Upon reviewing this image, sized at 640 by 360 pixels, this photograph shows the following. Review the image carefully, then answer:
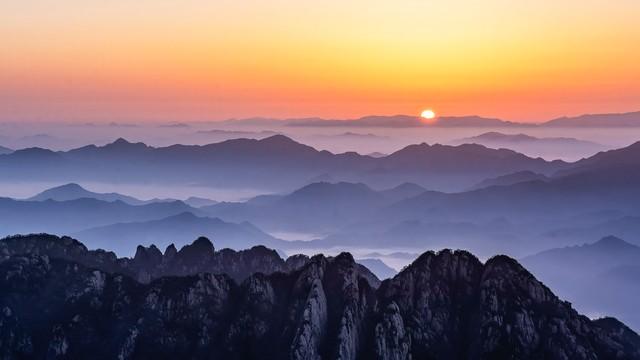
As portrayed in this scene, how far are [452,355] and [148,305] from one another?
71180mm

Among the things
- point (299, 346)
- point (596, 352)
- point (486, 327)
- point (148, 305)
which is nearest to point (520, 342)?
point (486, 327)

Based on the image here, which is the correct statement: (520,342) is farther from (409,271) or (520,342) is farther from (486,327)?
(409,271)

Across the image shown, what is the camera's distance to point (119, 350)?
166250 mm

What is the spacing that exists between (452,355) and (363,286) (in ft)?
88.4

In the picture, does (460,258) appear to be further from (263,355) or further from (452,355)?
(263,355)

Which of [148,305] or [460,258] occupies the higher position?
[460,258]

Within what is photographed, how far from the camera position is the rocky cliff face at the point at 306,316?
164 meters

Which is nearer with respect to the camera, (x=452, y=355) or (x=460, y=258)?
(x=452, y=355)

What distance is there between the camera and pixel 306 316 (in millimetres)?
164250

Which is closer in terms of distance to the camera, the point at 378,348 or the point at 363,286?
the point at 378,348

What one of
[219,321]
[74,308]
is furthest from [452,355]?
[74,308]

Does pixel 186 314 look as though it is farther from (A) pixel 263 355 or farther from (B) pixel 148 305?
(A) pixel 263 355

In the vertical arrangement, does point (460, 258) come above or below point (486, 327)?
above

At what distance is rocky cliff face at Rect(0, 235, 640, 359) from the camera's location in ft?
539
